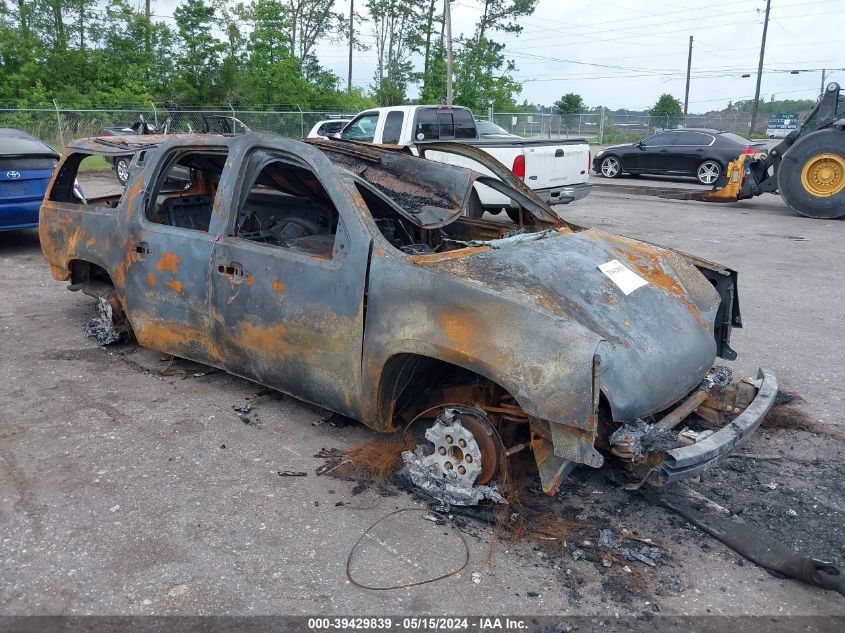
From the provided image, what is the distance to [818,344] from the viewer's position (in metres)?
5.87

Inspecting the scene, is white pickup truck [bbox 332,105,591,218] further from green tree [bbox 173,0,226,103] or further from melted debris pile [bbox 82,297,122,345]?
green tree [bbox 173,0,226,103]

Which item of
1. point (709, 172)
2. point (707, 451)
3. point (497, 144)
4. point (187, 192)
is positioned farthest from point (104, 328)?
point (709, 172)

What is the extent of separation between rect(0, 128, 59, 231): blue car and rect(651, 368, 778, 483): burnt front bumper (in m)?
8.54

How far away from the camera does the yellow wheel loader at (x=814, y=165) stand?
12.7 m

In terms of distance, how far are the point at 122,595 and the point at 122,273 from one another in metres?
2.77

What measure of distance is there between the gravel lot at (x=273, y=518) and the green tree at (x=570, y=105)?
38.6 m

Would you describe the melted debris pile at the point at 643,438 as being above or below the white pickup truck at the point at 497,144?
below

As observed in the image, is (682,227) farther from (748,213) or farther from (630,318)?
(630,318)

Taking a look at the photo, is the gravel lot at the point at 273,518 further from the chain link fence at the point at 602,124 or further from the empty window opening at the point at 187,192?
the chain link fence at the point at 602,124

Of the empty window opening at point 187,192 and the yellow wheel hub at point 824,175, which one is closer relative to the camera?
the empty window opening at point 187,192

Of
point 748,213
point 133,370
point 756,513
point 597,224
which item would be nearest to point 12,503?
point 133,370

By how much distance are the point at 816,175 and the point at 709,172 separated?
560 cm

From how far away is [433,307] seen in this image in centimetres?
331

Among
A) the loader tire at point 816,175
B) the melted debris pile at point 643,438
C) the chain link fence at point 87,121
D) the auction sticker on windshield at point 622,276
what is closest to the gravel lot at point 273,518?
the melted debris pile at point 643,438
